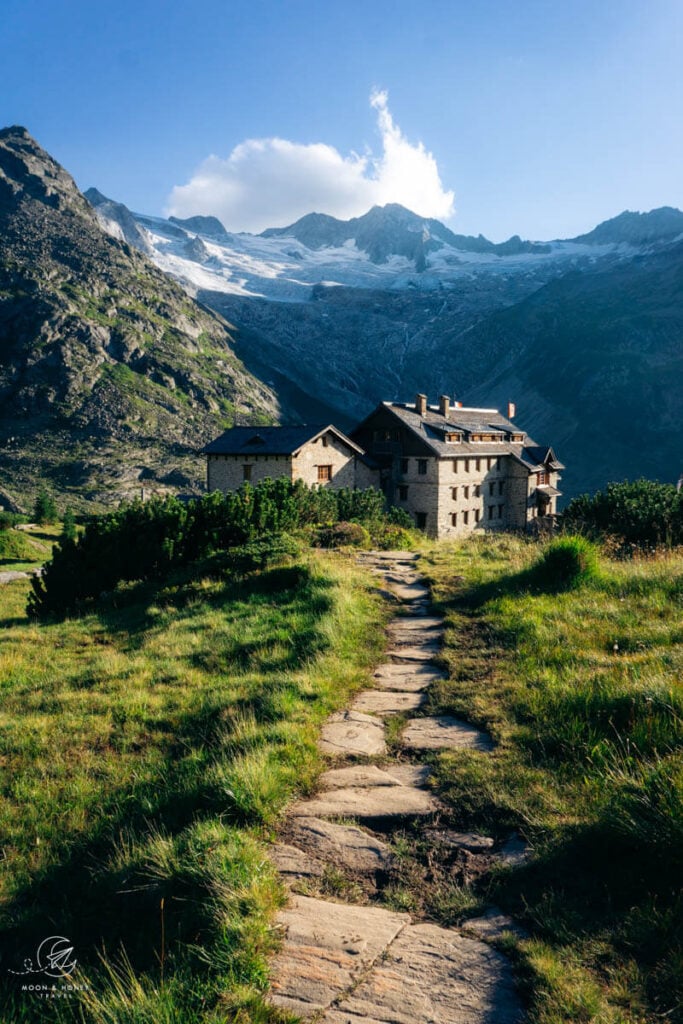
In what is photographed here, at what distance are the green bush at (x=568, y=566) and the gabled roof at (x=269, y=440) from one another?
1194 inches

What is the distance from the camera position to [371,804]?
5.40m

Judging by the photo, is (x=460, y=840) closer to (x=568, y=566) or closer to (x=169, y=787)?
(x=169, y=787)

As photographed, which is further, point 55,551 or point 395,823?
point 55,551

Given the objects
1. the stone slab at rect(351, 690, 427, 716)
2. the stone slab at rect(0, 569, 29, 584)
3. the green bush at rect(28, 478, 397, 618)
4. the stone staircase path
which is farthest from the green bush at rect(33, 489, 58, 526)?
the stone staircase path

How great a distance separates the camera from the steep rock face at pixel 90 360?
96.2 meters

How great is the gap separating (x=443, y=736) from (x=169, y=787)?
3021mm

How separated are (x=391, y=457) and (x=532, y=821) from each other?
45.0m

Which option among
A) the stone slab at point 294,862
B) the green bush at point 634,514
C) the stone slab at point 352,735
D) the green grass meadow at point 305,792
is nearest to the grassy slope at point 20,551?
the green grass meadow at point 305,792

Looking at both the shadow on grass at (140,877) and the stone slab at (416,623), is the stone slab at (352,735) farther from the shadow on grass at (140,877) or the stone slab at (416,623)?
the stone slab at (416,623)

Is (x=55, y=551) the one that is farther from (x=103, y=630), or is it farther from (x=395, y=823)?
(x=395, y=823)

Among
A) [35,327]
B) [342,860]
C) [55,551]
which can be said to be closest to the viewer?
[342,860]

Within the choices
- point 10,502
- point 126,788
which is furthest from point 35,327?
point 126,788

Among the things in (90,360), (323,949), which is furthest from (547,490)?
(90,360)

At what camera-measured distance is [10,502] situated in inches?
3017
